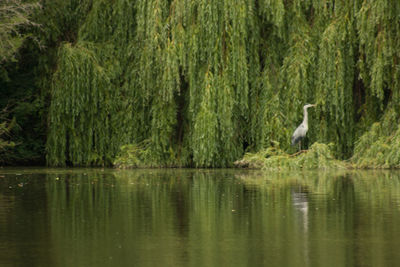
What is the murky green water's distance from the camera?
7.31 metres

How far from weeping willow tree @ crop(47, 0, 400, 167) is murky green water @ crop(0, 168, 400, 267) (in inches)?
201

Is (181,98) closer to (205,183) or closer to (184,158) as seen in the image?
(184,158)

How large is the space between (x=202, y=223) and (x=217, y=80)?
12.5 m

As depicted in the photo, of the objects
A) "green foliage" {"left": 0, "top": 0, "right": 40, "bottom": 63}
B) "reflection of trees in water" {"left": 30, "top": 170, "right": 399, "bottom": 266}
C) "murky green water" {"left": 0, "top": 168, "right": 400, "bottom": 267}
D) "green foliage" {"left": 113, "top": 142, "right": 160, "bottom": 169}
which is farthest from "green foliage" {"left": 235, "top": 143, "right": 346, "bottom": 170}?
"green foliage" {"left": 0, "top": 0, "right": 40, "bottom": 63}

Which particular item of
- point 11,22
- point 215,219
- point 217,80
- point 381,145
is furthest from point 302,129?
point 215,219

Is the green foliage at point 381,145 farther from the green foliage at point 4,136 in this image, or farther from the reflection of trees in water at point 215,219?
the green foliage at point 4,136

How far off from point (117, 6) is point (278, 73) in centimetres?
532

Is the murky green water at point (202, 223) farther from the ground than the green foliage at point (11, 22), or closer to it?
closer to it

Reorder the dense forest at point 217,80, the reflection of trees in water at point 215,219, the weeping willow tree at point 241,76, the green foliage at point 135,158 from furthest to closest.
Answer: the green foliage at point 135,158
the weeping willow tree at point 241,76
the dense forest at point 217,80
the reflection of trees in water at point 215,219

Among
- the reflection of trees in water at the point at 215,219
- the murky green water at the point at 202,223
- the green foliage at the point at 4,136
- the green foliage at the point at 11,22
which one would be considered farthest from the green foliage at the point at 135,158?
the murky green water at the point at 202,223

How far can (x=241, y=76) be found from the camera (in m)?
22.0

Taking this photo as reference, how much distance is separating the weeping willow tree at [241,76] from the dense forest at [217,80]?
3 cm

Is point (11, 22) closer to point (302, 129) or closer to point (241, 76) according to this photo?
point (241, 76)

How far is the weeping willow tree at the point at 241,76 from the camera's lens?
21.4 m
